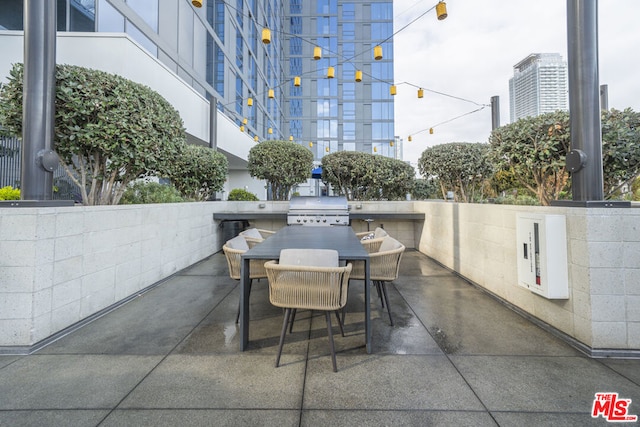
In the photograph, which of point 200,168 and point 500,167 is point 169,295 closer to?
point 200,168

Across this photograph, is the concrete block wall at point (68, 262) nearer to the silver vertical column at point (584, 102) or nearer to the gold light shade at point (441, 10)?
the silver vertical column at point (584, 102)

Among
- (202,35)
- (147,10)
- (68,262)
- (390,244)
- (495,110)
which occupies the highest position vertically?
(202,35)

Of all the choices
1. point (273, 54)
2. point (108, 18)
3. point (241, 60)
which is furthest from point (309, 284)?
point (273, 54)

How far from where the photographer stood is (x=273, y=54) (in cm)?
2016

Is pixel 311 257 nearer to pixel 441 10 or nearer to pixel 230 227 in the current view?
pixel 441 10

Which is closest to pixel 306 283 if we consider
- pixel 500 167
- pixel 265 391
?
pixel 265 391

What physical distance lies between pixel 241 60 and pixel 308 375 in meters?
14.2

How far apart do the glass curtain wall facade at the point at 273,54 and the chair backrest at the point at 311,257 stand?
6411mm

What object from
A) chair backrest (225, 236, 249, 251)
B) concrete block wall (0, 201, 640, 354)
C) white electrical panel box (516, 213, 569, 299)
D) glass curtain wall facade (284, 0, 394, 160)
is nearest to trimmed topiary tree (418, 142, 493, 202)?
concrete block wall (0, 201, 640, 354)

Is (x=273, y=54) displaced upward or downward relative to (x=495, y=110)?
upward

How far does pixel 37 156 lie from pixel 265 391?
2.61 metres

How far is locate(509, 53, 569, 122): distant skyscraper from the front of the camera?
212 inches

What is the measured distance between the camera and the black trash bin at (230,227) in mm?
6000

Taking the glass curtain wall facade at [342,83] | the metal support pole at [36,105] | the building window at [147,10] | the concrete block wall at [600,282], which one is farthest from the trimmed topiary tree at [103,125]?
the glass curtain wall facade at [342,83]
